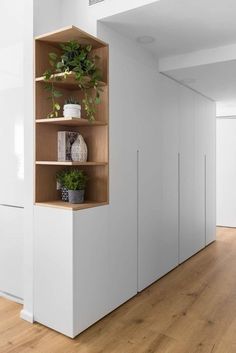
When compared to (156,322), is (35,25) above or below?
above

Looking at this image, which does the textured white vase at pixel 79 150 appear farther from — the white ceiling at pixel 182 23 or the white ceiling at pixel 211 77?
the white ceiling at pixel 211 77

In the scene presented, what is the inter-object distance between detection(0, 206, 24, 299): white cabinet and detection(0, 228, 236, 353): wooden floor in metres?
0.16

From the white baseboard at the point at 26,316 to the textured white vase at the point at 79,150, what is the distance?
4.06 ft

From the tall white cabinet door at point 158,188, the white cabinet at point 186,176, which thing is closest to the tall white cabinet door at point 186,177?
the white cabinet at point 186,176

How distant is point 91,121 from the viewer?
2.39 metres

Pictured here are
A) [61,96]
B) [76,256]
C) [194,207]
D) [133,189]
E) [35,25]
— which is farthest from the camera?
[194,207]

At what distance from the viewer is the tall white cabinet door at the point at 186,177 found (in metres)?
3.90

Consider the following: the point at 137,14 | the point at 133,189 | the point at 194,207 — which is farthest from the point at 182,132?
the point at 137,14

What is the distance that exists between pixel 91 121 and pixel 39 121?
0.38 meters

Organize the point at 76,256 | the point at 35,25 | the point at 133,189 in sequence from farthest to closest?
1. the point at 133,189
2. the point at 35,25
3. the point at 76,256

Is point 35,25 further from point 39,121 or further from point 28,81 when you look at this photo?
point 39,121

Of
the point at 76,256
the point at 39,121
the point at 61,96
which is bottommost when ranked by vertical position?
the point at 76,256

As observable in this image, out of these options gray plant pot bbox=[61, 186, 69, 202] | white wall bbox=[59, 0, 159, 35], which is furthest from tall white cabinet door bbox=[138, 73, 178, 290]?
white wall bbox=[59, 0, 159, 35]

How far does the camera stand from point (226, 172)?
19.7 ft
